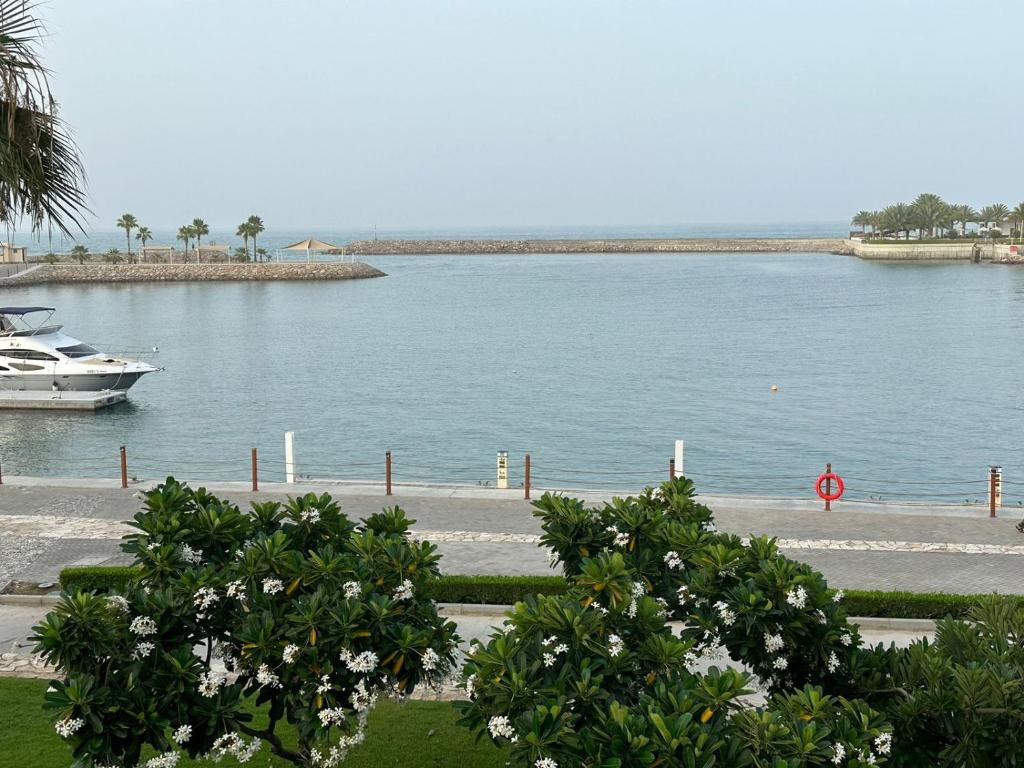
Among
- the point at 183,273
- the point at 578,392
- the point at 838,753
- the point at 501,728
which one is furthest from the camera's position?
the point at 183,273

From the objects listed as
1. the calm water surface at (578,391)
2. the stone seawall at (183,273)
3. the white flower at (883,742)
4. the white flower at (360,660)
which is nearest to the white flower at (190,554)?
the white flower at (360,660)

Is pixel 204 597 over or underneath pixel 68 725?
over

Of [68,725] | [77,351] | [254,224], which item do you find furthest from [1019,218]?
[68,725]

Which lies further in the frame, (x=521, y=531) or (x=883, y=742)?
(x=521, y=531)

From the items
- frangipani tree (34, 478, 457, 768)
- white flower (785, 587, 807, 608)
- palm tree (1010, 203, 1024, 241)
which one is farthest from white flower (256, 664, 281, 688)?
palm tree (1010, 203, 1024, 241)

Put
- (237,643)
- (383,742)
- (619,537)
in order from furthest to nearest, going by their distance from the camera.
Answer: (383,742), (619,537), (237,643)

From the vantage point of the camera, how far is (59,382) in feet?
148

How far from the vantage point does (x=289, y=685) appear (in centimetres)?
742

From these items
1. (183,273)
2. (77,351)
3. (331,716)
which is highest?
(183,273)

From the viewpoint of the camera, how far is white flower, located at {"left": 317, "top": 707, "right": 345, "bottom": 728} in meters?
7.11

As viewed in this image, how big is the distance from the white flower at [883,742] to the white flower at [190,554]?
4.86m

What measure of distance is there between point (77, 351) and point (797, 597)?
145ft

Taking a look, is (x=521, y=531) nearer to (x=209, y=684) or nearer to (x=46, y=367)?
(x=209, y=684)

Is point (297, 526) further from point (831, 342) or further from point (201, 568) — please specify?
point (831, 342)
